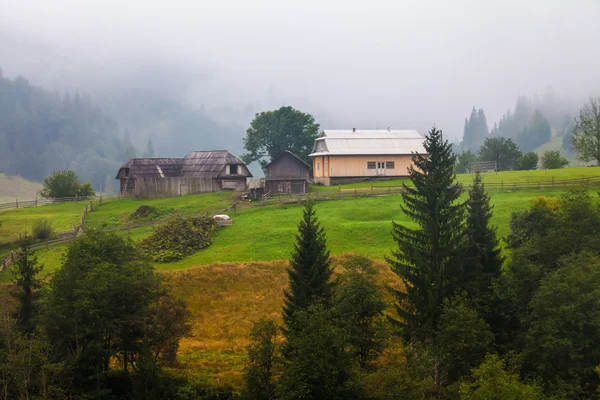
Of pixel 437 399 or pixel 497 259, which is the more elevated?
pixel 497 259

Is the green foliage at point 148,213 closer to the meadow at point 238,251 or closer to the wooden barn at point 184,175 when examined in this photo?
the meadow at point 238,251

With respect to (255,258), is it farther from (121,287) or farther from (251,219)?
(121,287)

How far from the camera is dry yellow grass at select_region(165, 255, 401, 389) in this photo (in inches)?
1045

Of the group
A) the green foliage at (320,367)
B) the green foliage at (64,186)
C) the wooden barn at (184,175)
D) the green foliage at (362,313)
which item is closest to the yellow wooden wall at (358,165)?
the wooden barn at (184,175)

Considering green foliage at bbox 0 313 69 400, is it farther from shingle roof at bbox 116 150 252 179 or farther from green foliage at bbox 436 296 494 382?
shingle roof at bbox 116 150 252 179

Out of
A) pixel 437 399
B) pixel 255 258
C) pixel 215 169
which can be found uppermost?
pixel 215 169

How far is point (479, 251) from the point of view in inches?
1012

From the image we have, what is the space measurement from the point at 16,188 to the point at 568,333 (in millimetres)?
187248

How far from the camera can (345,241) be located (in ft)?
127

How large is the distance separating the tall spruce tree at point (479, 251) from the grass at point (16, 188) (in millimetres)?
150812

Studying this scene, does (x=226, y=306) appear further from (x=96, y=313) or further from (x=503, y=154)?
(x=503, y=154)

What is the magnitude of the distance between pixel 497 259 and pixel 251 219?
25.7m

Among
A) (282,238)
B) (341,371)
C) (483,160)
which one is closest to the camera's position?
(341,371)

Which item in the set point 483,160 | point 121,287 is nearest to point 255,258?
point 121,287
